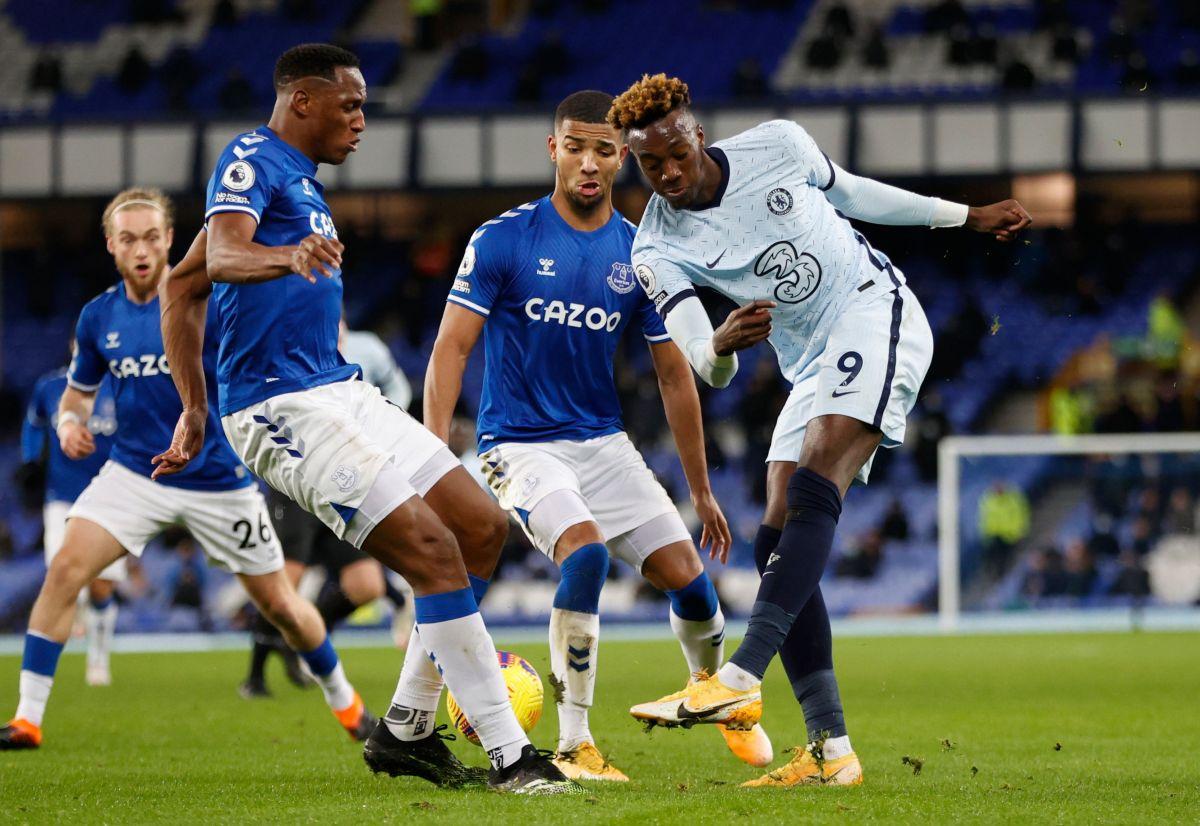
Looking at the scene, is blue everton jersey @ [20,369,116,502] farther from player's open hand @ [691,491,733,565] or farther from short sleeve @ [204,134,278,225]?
short sleeve @ [204,134,278,225]

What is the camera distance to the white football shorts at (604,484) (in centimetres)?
667

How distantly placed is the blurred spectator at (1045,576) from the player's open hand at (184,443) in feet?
48.5

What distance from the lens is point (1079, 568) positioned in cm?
1912

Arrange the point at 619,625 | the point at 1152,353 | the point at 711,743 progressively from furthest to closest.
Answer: the point at 1152,353 < the point at 619,625 < the point at 711,743

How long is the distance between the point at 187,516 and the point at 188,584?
46.7ft

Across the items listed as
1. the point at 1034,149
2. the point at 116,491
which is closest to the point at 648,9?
the point at 1034,149

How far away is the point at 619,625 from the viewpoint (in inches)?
845

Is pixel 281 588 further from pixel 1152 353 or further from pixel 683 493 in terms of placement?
pixel 1152 353

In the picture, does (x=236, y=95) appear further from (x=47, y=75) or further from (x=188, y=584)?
(x=188, y=584)

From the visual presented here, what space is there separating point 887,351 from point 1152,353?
2200cm

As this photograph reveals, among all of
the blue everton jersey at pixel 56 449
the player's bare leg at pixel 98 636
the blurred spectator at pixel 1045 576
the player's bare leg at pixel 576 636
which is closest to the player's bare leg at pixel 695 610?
the player's bare leg at pixel 576 636

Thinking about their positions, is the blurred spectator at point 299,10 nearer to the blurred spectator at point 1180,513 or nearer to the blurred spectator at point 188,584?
the blurred spectator at point 188,584

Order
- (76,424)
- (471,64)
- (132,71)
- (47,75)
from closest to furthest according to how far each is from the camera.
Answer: (76,424) < (471,64) < (47,75) < (132,71)

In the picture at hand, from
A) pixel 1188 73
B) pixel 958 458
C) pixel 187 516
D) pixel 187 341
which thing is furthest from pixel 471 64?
pixel 187 341
